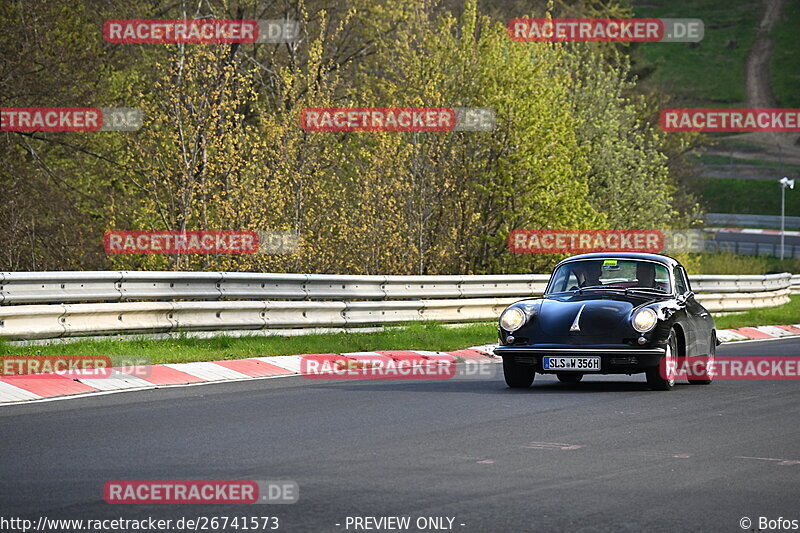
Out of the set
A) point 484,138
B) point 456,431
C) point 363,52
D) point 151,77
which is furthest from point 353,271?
point 456,431

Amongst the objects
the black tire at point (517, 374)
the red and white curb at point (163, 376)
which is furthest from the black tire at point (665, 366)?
the red and white curb at point (163, 376)

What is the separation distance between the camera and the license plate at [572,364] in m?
13.4

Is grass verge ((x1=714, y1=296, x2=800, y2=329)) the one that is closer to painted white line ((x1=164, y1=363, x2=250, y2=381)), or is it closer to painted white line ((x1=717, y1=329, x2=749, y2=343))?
painted white line ((x1=717, y1=329, x2=749, y2=343))

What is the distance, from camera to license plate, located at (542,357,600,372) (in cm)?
1338

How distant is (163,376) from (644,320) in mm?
5033

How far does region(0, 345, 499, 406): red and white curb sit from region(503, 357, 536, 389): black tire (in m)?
2.57

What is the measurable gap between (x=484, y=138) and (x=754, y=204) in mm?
48037

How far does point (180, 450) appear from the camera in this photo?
897 centimetres

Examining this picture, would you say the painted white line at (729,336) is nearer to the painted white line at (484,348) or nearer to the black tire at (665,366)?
the painted white line at (484,348)

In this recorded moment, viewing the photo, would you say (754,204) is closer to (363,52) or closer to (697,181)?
(697,181)

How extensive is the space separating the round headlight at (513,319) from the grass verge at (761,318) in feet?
43.6

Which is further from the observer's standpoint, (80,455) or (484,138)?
(484,138)

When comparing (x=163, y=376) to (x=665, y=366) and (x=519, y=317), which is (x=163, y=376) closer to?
(x=519, y=317)

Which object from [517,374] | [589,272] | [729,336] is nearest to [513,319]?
[517,374]
